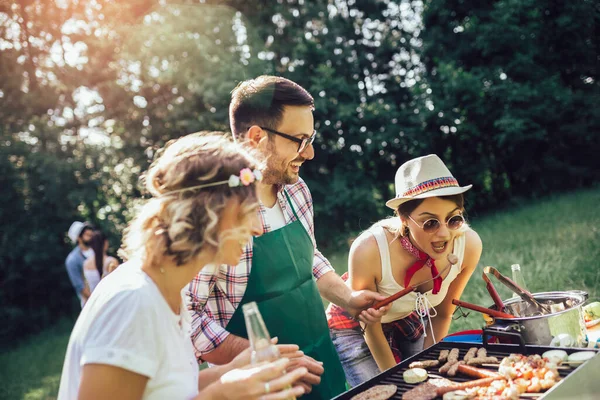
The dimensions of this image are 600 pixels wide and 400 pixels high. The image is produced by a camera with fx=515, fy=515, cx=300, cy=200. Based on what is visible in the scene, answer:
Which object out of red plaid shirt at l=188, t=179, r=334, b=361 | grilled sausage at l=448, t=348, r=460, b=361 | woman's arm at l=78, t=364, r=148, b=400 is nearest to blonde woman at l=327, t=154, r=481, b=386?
grilled sausage at l=448, t=348, r=460, b=361

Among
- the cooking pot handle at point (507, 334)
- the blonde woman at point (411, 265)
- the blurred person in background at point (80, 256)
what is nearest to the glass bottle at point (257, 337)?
the cooking pot handle at point (507, 334)

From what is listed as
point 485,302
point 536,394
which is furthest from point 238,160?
point 485,302

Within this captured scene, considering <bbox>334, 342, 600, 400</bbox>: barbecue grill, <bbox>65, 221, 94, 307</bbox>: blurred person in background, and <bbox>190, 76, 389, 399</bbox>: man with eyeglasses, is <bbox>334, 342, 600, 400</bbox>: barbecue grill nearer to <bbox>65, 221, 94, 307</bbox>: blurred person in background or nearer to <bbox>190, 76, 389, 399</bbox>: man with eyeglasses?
<bbox>190, 76, 389, 399</bbox>: man with eyeglasses

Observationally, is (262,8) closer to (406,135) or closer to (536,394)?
(406,135)

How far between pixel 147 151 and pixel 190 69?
8.50 feet

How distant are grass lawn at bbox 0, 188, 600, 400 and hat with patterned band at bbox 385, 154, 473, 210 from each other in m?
1.63

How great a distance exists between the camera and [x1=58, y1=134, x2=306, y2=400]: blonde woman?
142 centimetres

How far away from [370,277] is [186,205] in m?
1.66

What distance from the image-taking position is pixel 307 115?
8.34ft

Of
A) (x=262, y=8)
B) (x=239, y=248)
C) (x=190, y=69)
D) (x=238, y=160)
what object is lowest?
(x=239, y=248)

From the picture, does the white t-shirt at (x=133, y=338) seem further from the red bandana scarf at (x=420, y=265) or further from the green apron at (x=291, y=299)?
the red bandana scarf at (x=420, y=265)

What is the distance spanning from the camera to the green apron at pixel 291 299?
2307 mm

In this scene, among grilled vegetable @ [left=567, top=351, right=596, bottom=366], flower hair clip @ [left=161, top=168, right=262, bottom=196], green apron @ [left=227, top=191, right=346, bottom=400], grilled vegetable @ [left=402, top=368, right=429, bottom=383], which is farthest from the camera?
green apron @ [left=227, top=191, right=346, bottom=400]

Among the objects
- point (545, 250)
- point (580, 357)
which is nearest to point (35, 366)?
point (545, 250)
